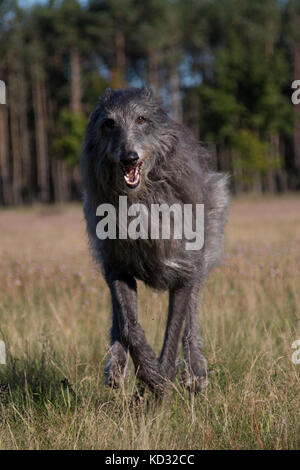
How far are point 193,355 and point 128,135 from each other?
1.80 meters

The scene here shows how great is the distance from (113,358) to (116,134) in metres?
1.52

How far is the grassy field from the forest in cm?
2413

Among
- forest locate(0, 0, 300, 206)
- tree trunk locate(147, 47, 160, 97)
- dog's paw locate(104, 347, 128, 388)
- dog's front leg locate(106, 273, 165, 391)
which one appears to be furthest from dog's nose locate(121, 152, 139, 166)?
tree trunk locate(147, 47, 160, 97)

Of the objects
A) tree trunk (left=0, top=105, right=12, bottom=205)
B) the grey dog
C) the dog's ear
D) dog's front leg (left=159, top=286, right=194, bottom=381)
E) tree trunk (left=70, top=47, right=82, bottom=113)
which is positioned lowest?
dog's front leg (left=159, top=286, right=194, bottom=381)

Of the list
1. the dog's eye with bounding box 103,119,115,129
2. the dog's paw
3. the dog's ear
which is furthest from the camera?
the dog's ear

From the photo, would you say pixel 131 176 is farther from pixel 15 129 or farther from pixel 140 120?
pixel 15 129

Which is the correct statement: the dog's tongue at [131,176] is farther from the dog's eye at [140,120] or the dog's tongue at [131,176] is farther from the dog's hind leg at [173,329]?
the dog's hind leg at [173,329]

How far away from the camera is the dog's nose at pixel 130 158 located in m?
3.21

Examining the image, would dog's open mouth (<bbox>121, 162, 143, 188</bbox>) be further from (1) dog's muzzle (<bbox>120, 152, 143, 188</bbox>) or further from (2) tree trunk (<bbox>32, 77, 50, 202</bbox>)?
(2) tree trunk (<bbox>32, 77, 50, 202</bbox>)

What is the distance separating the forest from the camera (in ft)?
108

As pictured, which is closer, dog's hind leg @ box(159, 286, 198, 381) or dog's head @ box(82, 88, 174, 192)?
Result: dog's head @ box(82, 88, 174, 192)

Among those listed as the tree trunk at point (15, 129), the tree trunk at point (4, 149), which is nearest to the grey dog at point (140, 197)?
the tree trunk at point (15, 129)

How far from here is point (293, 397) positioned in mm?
3188

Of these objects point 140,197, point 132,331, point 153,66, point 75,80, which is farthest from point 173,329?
point 153,66
